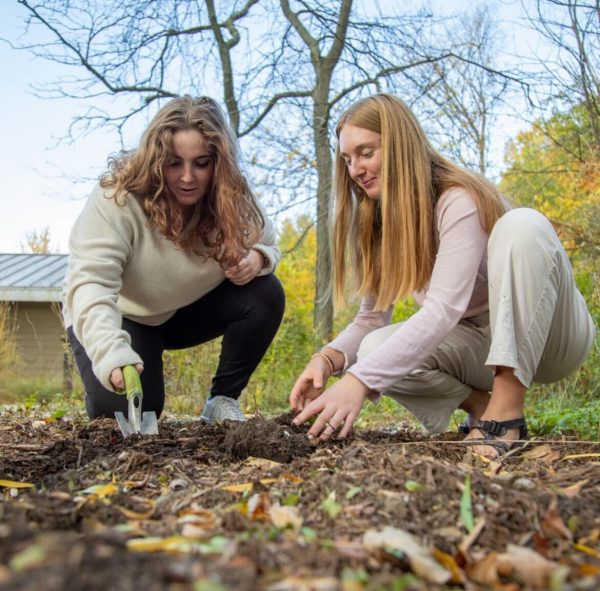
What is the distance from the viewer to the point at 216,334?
3.55 m

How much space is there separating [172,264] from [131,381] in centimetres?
86

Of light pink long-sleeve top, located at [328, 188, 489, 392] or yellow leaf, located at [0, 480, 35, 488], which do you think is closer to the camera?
yellow leaf, located at [0, 480, 35, 488]

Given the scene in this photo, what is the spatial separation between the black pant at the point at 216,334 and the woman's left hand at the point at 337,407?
130cm

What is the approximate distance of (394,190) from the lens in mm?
2406

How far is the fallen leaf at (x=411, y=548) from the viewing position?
1104 millimetres

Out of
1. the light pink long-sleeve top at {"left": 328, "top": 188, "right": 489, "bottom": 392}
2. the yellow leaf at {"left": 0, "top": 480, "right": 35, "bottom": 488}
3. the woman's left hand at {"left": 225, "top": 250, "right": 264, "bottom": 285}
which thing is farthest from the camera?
the woman's left hand at {"left": 225, "top": 250, "right": 264, "bottom": 285}

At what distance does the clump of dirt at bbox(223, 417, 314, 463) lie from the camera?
6.81ft

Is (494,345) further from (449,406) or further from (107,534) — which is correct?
(107,534)

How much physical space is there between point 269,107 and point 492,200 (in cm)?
685

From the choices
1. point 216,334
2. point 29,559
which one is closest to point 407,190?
point 216,334

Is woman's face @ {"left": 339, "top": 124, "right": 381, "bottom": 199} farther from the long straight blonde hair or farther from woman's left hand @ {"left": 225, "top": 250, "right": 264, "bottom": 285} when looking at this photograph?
woman's left hand @ {"left": 225, "top": 250, "right": 264, "bottom": 285}

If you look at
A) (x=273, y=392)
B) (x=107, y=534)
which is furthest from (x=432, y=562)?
(x=273, y=392)

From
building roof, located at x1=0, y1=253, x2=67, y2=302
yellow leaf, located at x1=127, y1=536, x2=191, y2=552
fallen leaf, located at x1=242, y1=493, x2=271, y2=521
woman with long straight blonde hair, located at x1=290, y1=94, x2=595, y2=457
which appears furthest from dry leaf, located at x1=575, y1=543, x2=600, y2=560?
building roof, located at x1=0, y1=253, x2=67, y2=302

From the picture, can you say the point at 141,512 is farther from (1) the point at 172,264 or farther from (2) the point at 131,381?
(1) the point at 172,264
